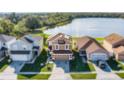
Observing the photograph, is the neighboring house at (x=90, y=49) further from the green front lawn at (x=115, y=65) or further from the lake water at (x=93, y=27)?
the lake water at (x=93, y=27)

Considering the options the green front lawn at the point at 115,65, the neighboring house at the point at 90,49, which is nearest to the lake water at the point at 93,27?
the neighboring house at the point at 90,49

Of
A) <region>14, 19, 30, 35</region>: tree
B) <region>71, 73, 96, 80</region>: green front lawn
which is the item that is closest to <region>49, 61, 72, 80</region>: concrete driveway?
<region>71, 73, 96, 80</region>: green front lawn

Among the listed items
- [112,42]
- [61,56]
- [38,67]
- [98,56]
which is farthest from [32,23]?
[112,42]

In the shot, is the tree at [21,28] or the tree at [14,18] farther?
the tree at [21,28]

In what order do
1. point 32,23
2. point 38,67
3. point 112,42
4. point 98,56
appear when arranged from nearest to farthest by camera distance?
point 38,67
point 98,56
point 32,23
point 112,42

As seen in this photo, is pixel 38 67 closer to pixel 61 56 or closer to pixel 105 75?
pixel 61 56
